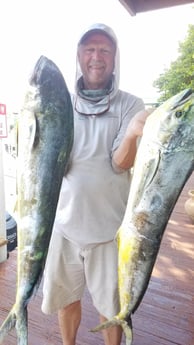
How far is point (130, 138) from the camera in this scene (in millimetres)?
987

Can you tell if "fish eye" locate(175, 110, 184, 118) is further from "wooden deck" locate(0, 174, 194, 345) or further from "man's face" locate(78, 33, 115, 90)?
"wooden deck" locate(0, 174, 194, 345)

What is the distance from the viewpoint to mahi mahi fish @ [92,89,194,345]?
2.51ft

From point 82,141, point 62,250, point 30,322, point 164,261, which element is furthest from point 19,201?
point 164,261

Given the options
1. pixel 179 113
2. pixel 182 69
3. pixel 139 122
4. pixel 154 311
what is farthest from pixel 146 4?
pixel 182 69

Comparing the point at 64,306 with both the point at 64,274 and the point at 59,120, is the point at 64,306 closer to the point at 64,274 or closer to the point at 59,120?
the point at 64,274

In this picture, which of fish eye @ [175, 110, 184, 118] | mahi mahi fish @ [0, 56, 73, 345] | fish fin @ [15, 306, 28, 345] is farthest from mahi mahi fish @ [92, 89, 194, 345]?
fish fin @ [15, 306, 28, 345]

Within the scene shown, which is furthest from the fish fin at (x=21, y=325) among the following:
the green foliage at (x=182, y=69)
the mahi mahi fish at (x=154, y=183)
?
the green foliage at (x=182, y=69)

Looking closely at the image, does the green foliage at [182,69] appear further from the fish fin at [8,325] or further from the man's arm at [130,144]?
the fish fin at [8,325]

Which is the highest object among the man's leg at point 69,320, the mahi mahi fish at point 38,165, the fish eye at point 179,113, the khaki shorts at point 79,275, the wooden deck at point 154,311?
the fish eye at point 179,113

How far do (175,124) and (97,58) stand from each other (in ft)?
2.13

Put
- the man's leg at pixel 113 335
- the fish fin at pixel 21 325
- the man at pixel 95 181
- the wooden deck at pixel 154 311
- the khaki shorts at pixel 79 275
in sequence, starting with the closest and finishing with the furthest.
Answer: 1. the fish fin at pixel 21 325
2. the man at pixel 95 181
3. the khaki shorts at pixel 79 275
4. the man's leg at pixel 113 335
5. the wooden deck at pixel 154 311

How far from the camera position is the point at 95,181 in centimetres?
129

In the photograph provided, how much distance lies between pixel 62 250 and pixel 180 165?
82cm

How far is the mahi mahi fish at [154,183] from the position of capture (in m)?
0.76
